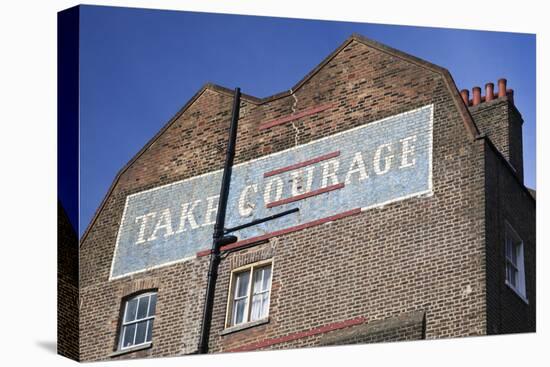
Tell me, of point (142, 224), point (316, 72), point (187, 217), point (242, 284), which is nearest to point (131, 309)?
point (142, 224)

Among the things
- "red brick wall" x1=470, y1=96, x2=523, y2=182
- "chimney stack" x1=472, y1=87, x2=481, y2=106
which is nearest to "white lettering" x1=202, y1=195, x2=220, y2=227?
"red brick wall" x1=470, y1=96, x2=523, y2=182

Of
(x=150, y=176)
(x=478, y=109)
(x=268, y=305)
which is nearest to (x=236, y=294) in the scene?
(x=268, y=305)

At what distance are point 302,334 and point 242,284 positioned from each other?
1442 mm

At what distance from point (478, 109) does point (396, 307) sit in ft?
13.5

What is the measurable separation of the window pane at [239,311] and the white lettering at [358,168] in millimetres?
2541

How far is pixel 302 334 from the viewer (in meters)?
25.6

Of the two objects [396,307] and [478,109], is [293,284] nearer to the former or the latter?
[396,307]

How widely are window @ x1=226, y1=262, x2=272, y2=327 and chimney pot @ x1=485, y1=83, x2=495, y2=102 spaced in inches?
186

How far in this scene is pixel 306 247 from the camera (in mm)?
26266

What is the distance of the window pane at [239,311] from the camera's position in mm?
26125

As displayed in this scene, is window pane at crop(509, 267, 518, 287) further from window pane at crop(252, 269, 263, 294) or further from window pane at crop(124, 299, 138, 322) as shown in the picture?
window pane at crop(124, 299, 138, 322)

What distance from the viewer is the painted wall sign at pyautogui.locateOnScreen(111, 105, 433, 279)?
26.2 meters

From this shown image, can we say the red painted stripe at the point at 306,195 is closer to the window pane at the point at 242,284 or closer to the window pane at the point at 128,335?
the window pane at the point at 242,284

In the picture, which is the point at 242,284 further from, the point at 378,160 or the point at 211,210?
the point at 378,160
